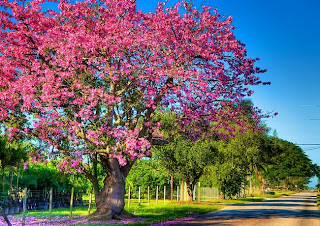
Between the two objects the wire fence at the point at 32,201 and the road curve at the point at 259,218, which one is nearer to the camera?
the road curve at the point at 259,218

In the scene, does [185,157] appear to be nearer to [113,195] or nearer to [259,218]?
[259,218]

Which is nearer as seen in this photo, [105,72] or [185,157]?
[105,72]

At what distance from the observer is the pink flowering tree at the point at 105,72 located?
18219 millimetres

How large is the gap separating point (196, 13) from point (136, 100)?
19.0 feet

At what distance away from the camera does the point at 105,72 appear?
744 inches

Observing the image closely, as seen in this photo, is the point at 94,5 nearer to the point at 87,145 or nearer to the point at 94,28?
the point at 94,28

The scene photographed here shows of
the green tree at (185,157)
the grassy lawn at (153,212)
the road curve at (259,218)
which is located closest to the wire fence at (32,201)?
the grassy lawn at (153,212)

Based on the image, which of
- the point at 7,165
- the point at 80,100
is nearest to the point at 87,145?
the point at 80,100

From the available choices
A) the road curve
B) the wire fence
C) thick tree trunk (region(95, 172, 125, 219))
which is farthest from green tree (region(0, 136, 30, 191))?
the road curve

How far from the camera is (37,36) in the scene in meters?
19.3

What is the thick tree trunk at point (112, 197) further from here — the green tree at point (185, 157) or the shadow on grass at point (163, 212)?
the green tree at point (185, 157)

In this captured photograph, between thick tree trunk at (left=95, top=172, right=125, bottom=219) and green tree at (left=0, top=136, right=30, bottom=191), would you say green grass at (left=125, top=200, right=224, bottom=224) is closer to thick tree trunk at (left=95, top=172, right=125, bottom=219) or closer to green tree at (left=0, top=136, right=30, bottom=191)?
thick tree trunk at (left=95, top=172, right=125, bottom=219)

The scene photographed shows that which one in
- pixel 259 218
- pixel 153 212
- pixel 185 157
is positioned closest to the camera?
pixel 259 218

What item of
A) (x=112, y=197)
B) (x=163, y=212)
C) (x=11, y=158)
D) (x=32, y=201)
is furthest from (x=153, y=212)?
(x=11, y=158)
